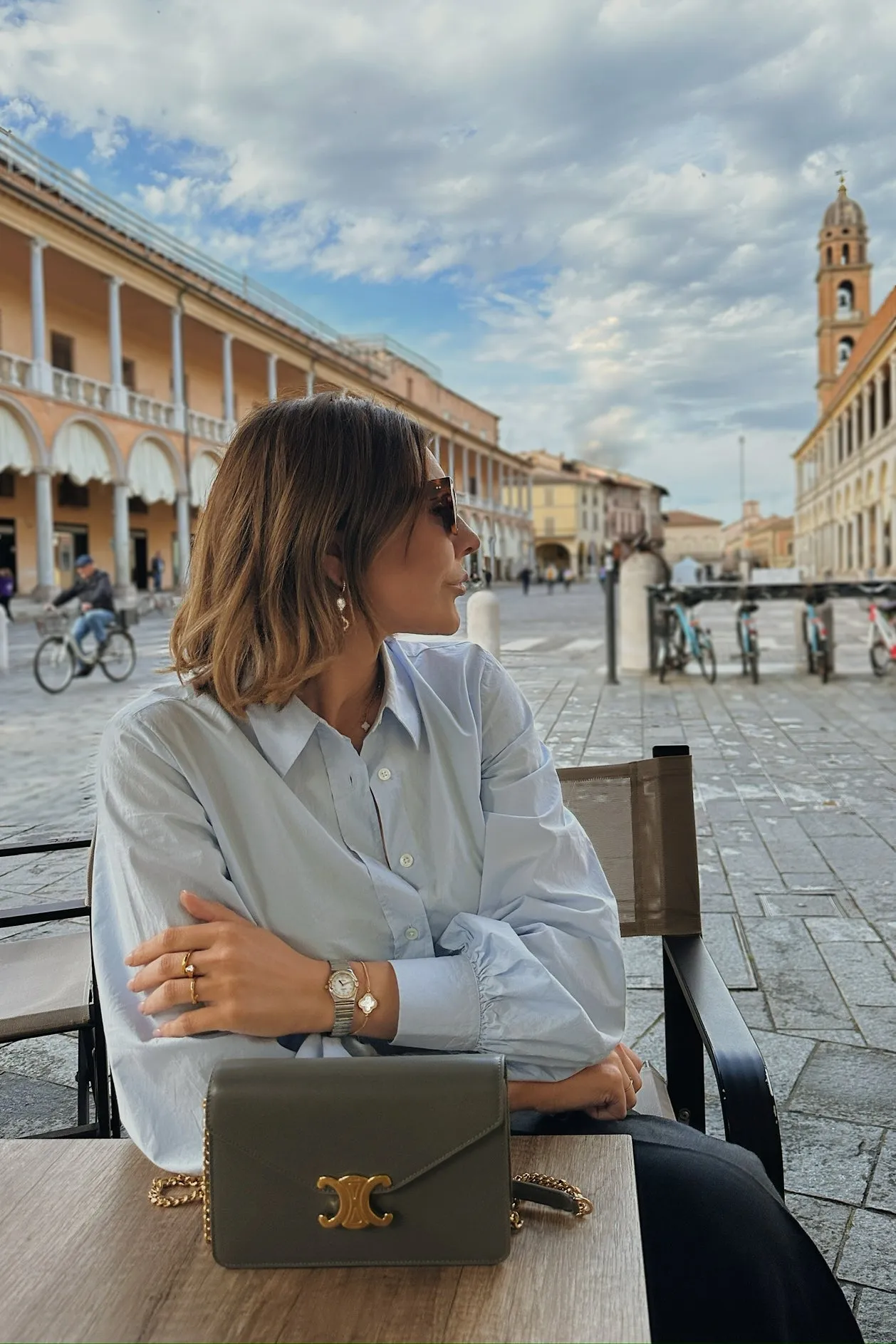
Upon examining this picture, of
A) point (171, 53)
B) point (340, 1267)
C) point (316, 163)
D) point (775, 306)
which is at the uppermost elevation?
point (775, 306)

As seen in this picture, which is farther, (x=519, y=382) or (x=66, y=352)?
(x=66, y=352)

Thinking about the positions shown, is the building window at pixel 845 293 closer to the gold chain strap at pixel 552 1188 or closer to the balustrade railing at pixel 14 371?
the balustrade railing at pixel 14 371

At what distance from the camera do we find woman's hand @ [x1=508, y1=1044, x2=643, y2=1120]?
124 centimetres

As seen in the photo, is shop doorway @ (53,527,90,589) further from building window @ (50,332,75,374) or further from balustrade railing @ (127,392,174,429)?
building window @ (50,332,75,374)

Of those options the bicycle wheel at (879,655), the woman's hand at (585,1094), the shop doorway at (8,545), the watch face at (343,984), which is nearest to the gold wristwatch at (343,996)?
the watch face at (343,984)

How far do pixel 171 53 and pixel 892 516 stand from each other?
48.9 meters

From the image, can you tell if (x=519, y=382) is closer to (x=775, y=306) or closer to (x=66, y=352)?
(x=775, y=306)

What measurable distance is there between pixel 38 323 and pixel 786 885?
2143 cm

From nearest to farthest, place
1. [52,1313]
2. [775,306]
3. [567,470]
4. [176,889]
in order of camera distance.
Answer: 1. [52,1313]
2. [176,889]
3. [775,306]
4. [567,470]

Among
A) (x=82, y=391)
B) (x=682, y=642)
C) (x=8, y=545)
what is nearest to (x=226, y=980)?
(x=682, y=642)

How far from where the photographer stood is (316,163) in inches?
156

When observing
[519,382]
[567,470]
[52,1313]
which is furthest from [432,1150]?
[567,470]

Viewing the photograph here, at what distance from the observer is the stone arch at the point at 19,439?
21.4m

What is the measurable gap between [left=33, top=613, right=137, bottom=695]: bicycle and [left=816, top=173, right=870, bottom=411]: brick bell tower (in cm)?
6384
